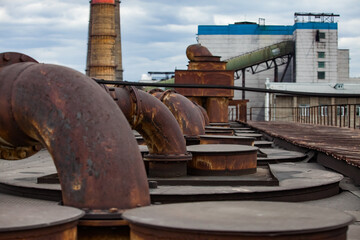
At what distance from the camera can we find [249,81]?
44500 mm

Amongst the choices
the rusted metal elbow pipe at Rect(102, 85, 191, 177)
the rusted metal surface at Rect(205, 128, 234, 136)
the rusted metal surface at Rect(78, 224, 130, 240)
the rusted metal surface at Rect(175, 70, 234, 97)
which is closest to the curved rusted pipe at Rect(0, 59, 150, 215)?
the rusted metal surface at Rect(78, 224, 130, 240)

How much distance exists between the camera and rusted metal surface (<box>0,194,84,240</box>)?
268 centimetres

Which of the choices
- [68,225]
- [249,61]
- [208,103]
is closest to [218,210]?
[68,225]

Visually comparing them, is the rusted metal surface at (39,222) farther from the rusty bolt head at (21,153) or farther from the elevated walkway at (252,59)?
the elevated walkway at (252,59)

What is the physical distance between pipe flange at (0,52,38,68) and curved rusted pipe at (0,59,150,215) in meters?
0.26

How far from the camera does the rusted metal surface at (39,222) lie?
268 centimetres

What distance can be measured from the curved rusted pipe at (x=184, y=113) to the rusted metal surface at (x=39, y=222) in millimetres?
4850

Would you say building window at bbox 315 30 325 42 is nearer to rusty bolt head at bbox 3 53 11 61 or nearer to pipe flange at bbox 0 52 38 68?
pipe flange at bbox 0 52 38 68

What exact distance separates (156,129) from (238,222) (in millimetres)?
3247

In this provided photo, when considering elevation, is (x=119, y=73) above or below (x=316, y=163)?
above

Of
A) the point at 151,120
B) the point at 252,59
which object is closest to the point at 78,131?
the point at 151,120

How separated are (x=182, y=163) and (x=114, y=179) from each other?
3.01m

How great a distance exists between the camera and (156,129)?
5.77 meters

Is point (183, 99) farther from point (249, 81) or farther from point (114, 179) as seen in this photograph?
point (249, 81)
